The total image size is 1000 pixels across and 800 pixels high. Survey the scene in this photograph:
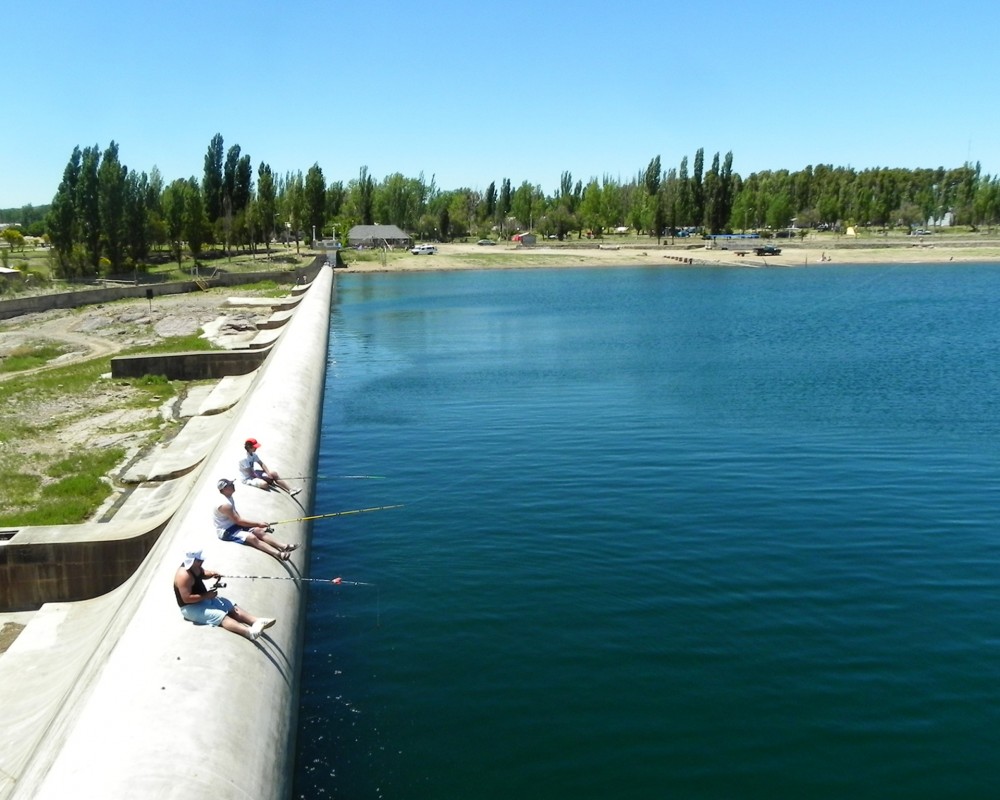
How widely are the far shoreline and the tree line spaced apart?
11.2 meters

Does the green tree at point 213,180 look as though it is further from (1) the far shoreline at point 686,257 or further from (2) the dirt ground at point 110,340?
(2) the dirt ground at point 110,340

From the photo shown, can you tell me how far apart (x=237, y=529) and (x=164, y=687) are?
14.7 ft

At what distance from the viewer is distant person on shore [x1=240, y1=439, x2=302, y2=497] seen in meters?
16.6

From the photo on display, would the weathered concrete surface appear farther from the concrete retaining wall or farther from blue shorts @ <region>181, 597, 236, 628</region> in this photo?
the concrete retaining wall

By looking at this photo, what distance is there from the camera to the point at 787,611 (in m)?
15.9

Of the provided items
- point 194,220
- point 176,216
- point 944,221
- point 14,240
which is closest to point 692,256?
point 194,220

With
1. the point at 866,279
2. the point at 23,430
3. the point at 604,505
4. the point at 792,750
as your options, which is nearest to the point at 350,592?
the point at 604,505

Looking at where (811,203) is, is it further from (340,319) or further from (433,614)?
(433,614)

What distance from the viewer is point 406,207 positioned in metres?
181

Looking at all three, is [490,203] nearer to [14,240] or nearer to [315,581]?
[14,240]

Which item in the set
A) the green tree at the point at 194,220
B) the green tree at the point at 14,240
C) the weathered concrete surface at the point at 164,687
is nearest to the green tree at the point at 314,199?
the green tree at the point at 194,220

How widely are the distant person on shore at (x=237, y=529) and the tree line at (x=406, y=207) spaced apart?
7508 centimetres

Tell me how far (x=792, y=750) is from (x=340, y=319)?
6162 centimetres

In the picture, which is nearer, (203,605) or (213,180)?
(203,605)
